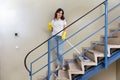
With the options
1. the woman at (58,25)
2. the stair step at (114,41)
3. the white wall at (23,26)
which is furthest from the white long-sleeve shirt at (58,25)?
the stair step at (114,41)

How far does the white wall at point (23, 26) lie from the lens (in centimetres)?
470

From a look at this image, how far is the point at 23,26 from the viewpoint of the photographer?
4730 millimetres

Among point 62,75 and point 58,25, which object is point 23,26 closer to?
point 58,25

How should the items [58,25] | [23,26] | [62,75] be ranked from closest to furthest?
[62,75], [58,25], [23,26]

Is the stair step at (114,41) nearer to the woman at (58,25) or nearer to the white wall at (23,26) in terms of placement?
the woman at (58,25)

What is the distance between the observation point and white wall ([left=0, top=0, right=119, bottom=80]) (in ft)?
15.4

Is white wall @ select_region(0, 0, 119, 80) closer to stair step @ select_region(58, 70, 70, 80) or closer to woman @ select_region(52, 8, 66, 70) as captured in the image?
woman @ select_region(52, 8, 66, 70)

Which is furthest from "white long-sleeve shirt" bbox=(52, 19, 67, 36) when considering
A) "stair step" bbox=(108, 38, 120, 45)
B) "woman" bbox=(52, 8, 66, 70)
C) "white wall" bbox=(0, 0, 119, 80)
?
"stair step" bbox=(108, 38, 120, 45)

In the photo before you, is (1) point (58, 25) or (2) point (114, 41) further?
(1) point (58, 25)

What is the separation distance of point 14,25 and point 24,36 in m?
0.34

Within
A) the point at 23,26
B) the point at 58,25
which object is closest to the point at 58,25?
the point at 58,25

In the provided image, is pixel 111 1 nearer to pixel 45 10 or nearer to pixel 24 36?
pixel 45 10

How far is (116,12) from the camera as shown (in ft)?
16.1

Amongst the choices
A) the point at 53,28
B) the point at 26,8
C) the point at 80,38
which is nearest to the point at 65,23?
the point at 53,28
